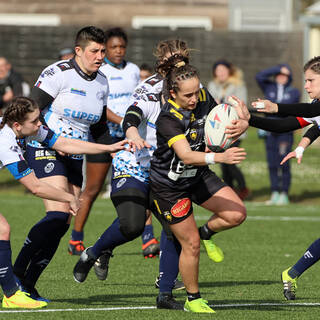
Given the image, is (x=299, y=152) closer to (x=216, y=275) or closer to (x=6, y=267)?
(x=216, y=275)

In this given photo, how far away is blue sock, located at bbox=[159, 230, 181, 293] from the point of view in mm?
7239

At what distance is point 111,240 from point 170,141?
1.27m

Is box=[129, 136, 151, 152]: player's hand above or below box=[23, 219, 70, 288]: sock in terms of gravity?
above

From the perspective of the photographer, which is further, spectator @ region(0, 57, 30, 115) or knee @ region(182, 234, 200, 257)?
spectator @ region(0, 57, 30, 115)

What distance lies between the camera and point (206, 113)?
7.05 meters

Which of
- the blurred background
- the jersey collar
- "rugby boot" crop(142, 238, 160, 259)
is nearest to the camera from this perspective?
the jersey collar

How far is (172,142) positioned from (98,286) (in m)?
2.15

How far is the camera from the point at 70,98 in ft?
26.3

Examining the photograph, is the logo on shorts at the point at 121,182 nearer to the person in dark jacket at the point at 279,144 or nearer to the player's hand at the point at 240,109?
the player's hand at the point at 240,109

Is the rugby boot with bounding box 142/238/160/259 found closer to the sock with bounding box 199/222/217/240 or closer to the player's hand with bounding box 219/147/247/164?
the sock with bounding box 199/222/217/240

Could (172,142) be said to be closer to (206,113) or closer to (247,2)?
(206,113)

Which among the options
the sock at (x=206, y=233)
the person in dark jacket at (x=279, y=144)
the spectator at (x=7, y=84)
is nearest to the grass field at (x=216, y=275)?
the person in dark jacket at (x=279, y=144)

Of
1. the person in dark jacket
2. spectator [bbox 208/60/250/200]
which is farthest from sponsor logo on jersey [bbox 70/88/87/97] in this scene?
the person in dark jacket

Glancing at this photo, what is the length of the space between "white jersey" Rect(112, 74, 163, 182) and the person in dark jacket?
A: 8.13 metres
